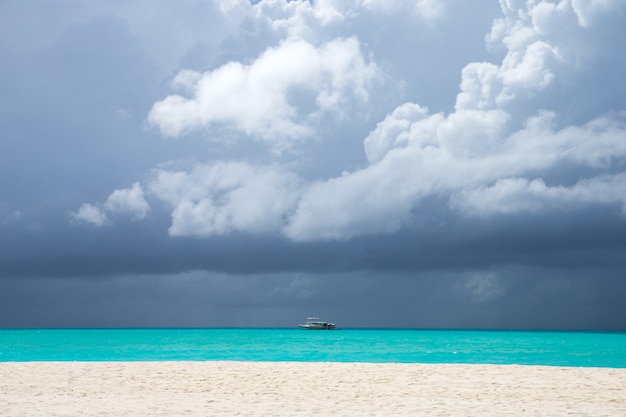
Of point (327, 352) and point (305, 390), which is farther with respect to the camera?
point (327, 352)

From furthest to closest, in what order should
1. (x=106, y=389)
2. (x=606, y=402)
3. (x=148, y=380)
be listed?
(x=148, y=380) < (x=106, y=389) < (x=606, y=402)

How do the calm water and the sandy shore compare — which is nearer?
the sandy shore

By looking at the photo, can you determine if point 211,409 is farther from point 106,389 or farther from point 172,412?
point 106,389

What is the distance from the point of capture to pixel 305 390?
90.0 ft

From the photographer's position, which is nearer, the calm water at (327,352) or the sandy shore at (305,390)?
the sandy shore at (305,390)

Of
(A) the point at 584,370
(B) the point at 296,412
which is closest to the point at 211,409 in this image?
(B) the point at 296,412

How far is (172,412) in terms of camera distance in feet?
68.3

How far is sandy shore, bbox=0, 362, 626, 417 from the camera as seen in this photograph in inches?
845

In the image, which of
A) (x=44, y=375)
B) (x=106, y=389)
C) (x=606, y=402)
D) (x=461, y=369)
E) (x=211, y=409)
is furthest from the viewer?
(x=461, y=369)

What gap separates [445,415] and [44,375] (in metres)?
21.0

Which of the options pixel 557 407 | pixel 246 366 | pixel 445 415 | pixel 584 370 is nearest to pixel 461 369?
pixel 584 370

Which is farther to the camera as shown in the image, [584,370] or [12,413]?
[584,370]

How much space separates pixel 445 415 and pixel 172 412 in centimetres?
798

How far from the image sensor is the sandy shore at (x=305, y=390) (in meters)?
21.5
